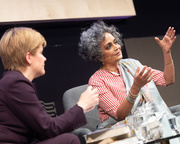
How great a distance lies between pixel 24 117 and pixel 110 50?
1330 mm

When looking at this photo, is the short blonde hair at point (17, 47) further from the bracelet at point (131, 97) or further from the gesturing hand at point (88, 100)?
the bracelet at point (131, 97)

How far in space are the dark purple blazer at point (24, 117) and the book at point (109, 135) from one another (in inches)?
3.3

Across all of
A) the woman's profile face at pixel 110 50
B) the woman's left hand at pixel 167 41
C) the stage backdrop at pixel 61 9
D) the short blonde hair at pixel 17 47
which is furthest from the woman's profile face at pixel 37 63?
the stage backdrop at pixel 61 9

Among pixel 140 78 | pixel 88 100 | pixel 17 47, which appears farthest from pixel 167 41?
pixel 17 47

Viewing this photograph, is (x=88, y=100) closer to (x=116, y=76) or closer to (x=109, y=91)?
(x=109, y=91)

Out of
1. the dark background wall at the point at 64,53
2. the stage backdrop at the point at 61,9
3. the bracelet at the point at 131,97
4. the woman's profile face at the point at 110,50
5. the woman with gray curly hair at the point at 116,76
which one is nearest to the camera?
the bracelet at the point at 131,97

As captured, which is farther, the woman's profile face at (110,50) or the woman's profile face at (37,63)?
the woman's profile face at (110,50)

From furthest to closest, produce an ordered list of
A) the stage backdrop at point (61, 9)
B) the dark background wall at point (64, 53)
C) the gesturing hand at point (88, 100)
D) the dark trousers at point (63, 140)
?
1. the dark background wall at point (64, 53)
2. the stage backdrop at point (61, 9)
3. the gesturing hand at point (88, 100)
4. the dark trousers at point (63, 140)

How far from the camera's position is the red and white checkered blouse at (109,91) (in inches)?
88.0

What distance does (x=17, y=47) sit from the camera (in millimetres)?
1432

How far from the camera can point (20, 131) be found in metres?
1.32

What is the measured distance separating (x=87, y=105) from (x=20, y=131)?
1.08 ft

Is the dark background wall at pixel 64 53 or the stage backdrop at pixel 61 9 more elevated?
the stage backdrop at pixel 61 9

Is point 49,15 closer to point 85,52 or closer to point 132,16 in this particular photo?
point 85,52
